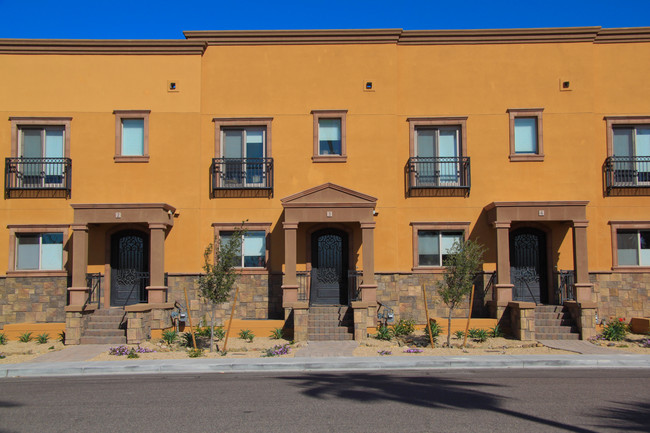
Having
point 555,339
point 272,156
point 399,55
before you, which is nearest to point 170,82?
point 272,156

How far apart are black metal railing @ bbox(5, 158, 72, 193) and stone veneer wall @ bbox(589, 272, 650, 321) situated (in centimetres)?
1748

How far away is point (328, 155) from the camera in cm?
1986

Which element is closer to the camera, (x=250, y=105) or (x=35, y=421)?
(x=35, y=421)

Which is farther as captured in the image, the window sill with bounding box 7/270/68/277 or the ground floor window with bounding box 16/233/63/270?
the ground floor window with bounding box 16/233/63/270

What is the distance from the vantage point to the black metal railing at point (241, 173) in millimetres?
19703

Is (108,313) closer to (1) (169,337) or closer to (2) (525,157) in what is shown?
(1) (169,337)

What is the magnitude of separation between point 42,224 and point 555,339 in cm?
1644

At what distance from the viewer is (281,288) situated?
18.9 m

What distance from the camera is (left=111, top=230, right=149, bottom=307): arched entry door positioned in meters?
19.5

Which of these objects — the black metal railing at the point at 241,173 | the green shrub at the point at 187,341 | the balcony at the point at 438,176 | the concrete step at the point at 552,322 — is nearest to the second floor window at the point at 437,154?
the balcony at the point at 438,176

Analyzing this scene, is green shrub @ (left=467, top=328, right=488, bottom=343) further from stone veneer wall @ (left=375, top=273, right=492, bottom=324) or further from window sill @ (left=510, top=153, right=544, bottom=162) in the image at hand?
window sill @ (left=510, top=153, right=544, bottom=162)

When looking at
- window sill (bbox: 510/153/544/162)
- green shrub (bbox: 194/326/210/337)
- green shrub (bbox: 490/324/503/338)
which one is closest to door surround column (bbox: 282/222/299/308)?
green shrub (bbox: 194/326/210/337)

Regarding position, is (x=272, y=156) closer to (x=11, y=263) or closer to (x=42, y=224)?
(x=42, y=224)

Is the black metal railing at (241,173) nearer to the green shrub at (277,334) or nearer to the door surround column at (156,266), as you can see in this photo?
the door surround column at (156,266)
